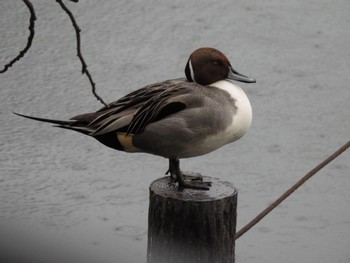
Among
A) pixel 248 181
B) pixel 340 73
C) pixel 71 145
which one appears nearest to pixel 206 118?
pixel 248 181

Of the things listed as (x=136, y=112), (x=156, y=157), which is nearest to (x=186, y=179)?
(x=136, y=112)

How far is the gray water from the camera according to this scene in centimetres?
233

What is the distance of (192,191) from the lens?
129cm

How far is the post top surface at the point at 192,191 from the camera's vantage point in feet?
4.09

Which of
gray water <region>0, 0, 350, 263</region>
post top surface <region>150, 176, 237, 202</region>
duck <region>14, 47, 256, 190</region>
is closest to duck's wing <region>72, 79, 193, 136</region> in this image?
duck <region>14, 47, 256, 190</region>

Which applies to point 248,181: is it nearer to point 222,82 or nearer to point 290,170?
point 290,170

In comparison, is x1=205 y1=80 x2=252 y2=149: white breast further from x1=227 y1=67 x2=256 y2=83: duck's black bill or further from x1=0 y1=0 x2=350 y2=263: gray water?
x1=0 y1=0 x2=350 y2=263: gray water

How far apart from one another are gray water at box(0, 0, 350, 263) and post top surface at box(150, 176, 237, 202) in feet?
2.01

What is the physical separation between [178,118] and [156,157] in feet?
4.95

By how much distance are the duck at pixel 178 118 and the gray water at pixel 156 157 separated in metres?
0.66

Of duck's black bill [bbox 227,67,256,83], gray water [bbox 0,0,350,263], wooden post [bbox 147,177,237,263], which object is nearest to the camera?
wooden post [bbox 147,177,237,263]

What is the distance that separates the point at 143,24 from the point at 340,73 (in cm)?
99

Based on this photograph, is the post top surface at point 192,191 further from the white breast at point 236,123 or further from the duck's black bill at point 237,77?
the duck's black bill at point 237,77

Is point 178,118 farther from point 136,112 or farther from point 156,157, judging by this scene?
point 156,157
